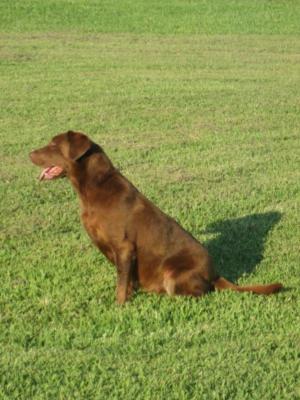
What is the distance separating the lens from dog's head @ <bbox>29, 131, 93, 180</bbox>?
5684 mm

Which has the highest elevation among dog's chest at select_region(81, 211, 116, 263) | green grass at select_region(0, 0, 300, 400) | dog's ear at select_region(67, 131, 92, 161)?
dog's ear at select_region(67, 131, 92, 161)

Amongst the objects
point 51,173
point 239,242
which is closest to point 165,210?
point 239,242

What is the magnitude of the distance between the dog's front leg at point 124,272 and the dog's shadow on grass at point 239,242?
881mm

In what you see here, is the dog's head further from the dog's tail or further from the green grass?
the dog's tail

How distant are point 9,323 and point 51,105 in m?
8.52

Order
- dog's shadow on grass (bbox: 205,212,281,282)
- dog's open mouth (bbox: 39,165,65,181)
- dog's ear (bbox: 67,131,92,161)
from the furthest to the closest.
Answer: dog's shadow on grass (bbox: 205,212,281,282) < dog's open mouth (bbox: 39,165,65,181) < dog's ear (bbox: 67,131,92,161)

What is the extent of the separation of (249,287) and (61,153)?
1.50m

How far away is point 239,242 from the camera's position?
696 centimetres

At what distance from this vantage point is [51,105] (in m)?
13.4

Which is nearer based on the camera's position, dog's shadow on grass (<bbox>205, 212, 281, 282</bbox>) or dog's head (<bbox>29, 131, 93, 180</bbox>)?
dog's head (<bbox>29, 131, 93, 180</bbox>)

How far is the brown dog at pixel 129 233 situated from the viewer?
559 centimetres

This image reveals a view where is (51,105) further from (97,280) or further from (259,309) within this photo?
(259,309)

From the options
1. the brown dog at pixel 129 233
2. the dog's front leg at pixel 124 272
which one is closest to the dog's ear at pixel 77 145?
the brown dog at pixel 129 233

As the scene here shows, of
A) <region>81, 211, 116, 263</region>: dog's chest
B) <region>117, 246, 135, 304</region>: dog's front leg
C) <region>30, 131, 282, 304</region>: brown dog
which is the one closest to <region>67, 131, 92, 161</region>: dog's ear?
<region>30, 131, 282, 304</region>: brown dog
